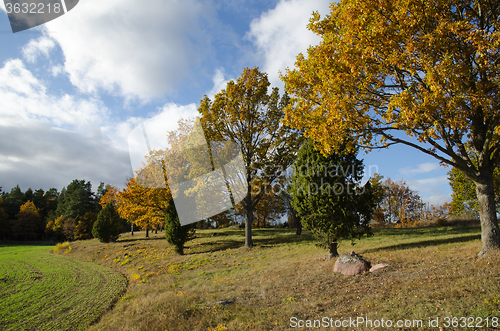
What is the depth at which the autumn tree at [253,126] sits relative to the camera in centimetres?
1853

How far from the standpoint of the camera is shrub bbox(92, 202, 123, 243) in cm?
3111

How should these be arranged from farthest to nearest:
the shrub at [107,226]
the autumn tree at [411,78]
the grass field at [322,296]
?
the shrub at [107,226], the autumn tree at [411,78], the grass field at [322,296]

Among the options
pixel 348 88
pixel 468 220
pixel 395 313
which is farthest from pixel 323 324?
pixel 468 220

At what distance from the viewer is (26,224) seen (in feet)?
185

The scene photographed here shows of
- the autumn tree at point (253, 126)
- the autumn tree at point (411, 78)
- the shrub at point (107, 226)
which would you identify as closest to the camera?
the autumn tree at point (411, 78)

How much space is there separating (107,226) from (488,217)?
35.9 m

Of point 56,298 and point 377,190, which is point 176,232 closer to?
point 56,298

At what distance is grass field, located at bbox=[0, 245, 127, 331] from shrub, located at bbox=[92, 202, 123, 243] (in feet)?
50.8

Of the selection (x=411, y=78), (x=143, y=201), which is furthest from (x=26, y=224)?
(x=411, y=78)

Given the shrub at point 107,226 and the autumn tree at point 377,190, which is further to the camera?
the shrub at point 107,226

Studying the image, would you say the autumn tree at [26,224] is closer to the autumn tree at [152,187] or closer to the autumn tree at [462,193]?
the autumn tree at [152,187]

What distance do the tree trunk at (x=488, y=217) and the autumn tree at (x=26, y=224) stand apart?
77764mm

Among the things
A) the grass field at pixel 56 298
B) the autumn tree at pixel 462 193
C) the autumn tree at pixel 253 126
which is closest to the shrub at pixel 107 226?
the grass field at pixel 56 298

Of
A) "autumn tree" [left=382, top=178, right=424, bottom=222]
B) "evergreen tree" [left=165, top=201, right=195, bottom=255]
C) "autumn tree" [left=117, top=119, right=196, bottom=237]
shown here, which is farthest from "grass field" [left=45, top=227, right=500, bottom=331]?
"autumn tree" [left=382, top=178, right=424, bottom=222]
